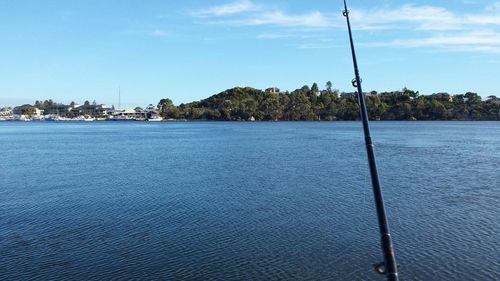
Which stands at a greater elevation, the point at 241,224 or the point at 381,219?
the point at 381,219

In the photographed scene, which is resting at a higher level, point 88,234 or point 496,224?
point 88,234

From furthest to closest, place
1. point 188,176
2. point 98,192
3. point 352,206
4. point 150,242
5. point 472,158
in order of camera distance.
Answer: point 472,158 < point 188,176 < point 98,192 < point 352,206 < point 150,242

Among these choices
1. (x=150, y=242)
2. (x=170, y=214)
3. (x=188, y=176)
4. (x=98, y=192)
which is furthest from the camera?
(x=188, y=176)

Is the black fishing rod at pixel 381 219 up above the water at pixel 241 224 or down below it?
above

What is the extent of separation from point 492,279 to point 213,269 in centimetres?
988

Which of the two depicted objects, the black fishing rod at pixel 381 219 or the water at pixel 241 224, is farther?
the water at pixel 241 224

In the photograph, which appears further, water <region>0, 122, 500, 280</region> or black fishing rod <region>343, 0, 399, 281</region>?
water <region>0, 122, 500, 280</region>

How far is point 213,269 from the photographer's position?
16281 millimetres

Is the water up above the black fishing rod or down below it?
below

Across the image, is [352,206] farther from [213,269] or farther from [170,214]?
[213,269]

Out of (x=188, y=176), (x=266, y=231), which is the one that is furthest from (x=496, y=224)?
(x=188, y=176)

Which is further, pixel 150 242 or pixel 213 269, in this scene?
pixel 150 242

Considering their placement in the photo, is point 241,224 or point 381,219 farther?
point 241,224

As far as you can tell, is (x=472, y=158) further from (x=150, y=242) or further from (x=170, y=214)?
(x=150, y=242)
